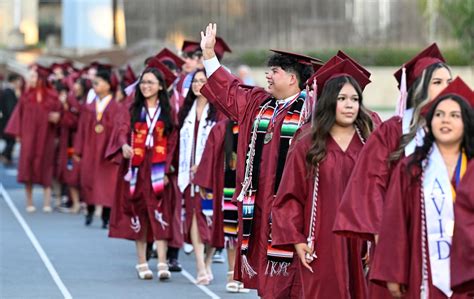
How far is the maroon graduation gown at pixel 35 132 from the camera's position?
20.3 m

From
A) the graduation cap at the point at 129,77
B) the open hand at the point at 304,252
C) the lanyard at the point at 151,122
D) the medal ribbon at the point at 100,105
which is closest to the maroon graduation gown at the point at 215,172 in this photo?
the lanyard at the point at 151,122

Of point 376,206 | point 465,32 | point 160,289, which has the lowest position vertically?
point 160,289

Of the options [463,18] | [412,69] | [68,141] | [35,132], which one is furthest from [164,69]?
[463,18]

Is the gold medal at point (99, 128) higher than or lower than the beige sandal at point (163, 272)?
higher

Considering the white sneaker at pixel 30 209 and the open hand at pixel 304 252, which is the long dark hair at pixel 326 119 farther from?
the white sneaker at pixel 30 209

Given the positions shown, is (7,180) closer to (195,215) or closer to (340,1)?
(195,215)

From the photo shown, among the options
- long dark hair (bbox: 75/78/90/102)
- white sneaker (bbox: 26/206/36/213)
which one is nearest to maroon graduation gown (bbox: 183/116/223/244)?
long dark hair (bbox: 75/78/90/102)

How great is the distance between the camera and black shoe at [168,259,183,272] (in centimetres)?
1370

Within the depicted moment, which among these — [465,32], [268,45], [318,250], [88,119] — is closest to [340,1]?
[268,45]

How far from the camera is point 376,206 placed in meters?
7.59

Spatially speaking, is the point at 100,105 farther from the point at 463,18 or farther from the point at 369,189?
the point at 463,18

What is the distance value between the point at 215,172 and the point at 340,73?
13.4 ft

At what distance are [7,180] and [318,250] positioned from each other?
18605mm

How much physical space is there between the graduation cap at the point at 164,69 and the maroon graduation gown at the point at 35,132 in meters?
6.92
